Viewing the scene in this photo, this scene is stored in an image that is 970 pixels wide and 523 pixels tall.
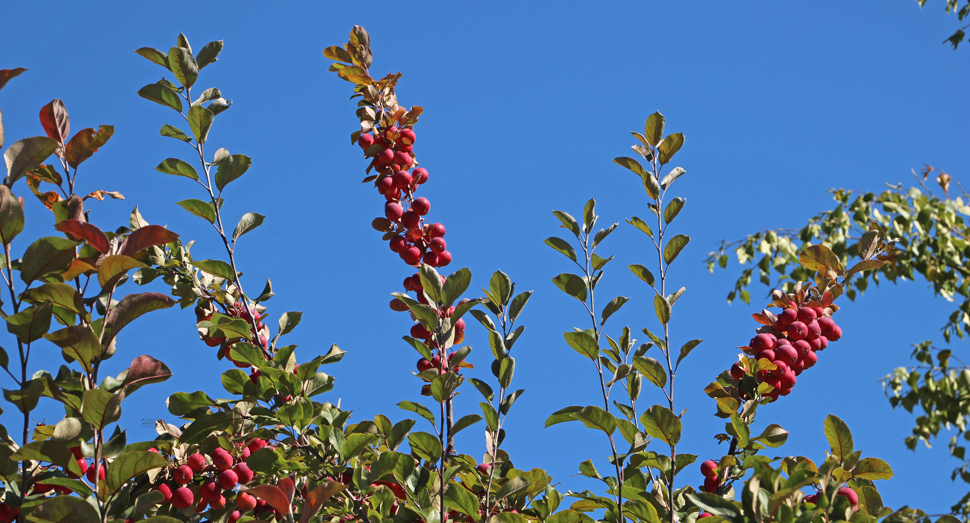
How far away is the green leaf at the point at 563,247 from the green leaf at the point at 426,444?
576 mm

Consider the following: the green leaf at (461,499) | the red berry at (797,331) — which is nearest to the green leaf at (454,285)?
the green leaf at (461,499)

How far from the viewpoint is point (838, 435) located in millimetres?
1482

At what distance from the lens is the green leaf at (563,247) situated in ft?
6.06

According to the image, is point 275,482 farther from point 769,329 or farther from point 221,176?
point 769,329

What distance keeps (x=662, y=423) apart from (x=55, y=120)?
4.58 ft

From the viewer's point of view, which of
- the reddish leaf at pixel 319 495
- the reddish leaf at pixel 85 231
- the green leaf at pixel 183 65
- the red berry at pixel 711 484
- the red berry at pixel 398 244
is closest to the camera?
the reddish leaf at pixel 319 495

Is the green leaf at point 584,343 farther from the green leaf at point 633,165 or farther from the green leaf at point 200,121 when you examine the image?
the green leaf at point 200,121

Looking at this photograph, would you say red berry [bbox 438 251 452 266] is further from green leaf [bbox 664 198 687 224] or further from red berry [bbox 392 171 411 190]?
A: green leaf [bbox 664 198 687 224]

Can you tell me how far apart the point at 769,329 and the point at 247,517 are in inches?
53.9

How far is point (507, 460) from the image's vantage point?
1893 millimetres

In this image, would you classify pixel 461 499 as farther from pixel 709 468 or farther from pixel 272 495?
pixel 709 468

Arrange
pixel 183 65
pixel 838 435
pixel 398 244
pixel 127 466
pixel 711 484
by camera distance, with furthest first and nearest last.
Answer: pixel 398 244 → pixel 183 65 → pixel 711 484 → pixel 838 435 → pixel 127 466

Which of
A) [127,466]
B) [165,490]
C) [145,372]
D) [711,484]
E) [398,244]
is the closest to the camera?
[127,466]

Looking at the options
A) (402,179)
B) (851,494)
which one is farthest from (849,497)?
(402,179)
